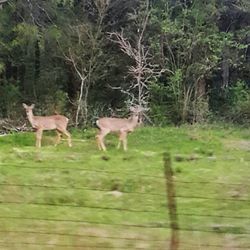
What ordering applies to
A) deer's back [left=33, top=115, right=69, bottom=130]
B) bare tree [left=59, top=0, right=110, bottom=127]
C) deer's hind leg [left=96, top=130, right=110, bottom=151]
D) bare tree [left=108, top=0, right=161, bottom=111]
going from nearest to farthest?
deer's hind leg [left=96, top=130, right=110, bottom=151]
deer's back [left=33, top=115, right=69, bottom=130]
bare tree [left=108, top=0, right=161, bottom=111]
bare tree [left=59, top=0, right=110, bottom=127]

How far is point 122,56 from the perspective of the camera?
23.9 m

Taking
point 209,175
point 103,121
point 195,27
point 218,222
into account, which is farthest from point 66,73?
point 218,222

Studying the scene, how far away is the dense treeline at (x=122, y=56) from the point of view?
2273cm

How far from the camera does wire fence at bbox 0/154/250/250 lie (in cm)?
535

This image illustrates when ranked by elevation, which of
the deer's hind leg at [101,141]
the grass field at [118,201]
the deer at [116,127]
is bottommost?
the deer's hind leg at [101,141]

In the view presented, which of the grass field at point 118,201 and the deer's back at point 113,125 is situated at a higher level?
the grass field at point 118,201

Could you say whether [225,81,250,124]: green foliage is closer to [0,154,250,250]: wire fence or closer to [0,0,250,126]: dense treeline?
[0,0,250,126]: dense treeline

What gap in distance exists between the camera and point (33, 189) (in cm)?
866

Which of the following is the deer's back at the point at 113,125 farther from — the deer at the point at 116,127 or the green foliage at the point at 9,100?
the green foliage at the point at 9,100

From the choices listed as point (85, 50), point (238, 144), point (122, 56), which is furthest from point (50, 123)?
point (122, 56)

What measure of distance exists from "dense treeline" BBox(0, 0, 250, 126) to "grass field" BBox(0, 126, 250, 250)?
7.81 m

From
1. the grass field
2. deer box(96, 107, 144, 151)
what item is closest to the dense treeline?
deer box(96, 107, 144, 151)

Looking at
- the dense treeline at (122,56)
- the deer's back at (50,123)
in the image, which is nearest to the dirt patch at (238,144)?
the dense treeline at (122,56)

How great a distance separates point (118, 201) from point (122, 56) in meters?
15.9
